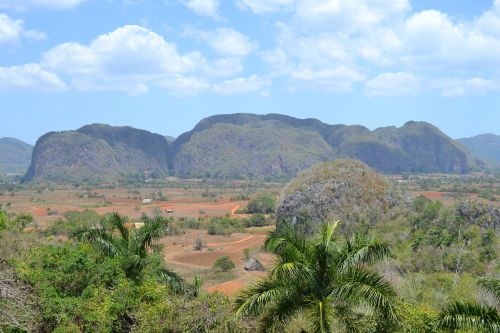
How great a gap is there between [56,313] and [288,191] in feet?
158

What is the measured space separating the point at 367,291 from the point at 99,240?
333 inches

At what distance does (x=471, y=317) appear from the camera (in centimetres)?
945

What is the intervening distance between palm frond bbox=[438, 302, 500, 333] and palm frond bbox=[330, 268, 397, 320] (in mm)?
961

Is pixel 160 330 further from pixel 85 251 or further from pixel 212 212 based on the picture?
pixel 212 212

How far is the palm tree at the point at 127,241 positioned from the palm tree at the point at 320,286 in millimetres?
5537

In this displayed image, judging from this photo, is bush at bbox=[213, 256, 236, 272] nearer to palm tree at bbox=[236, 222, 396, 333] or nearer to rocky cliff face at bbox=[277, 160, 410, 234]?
rocky cliff face at bbox=[277, 160, 410, 234]

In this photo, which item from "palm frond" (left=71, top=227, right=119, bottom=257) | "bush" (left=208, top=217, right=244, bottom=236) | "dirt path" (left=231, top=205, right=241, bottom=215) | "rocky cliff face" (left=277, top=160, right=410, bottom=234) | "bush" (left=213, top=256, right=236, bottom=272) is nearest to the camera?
"palm frond" (left=71, top=227, right=119, bottom=257)

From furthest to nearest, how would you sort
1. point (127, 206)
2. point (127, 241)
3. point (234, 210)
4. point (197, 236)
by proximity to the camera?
point (127, 206) < point (234, 210) < point (197, 236) < point (127, 241)

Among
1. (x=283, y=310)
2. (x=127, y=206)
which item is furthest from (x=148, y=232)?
(x=127, y=206)

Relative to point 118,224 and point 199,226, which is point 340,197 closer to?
point 199,226

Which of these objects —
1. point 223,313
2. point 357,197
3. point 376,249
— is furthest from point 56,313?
point 357,197

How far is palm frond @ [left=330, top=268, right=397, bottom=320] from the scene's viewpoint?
10.1 metres

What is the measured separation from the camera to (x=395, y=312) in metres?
10.4

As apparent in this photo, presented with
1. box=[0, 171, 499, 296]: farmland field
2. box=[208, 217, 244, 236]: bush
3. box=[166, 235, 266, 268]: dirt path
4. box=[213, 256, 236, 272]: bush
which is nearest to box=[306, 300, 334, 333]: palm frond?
box=[0, 171, 499, 296]: farmland field
